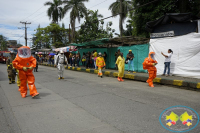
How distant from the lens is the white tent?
9234 mm

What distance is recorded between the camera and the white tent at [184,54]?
923cm

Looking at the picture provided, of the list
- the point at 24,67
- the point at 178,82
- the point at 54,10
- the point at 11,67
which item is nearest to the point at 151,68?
the point at 178,82

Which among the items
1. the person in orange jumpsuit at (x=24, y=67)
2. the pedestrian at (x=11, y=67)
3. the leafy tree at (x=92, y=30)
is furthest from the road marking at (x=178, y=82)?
the leafy tree at (x=92, y=30)

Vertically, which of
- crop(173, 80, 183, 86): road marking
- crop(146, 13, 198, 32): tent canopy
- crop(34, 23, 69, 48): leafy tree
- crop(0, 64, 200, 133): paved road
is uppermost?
crop(34, 23, 69, 48): leafy tree

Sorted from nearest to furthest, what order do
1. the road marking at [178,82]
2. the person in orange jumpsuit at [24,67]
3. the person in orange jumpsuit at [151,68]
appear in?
the person in orange jumpsuit at [24,67], the road marking at [178,82], the person in orange jumpsuit at [151,68]

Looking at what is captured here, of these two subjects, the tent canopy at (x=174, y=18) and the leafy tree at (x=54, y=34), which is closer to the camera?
the tent canopy at (x=174, y=18)

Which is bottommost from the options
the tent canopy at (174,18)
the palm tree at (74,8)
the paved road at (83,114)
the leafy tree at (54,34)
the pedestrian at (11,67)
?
the paved road at (83,114)

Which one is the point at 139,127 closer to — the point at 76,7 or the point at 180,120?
the point at 180,120

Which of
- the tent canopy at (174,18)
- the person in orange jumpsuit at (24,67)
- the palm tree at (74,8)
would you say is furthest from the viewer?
the palm tree at (74,8)

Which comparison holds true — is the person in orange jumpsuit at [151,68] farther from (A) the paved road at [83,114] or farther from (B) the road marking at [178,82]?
(A) the paved road at [83,114]

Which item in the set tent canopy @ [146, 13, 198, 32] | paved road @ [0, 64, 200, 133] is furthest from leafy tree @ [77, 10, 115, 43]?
paved road @ [0, 64, 200, 133]

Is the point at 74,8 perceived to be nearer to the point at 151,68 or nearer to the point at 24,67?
the point at 151,68

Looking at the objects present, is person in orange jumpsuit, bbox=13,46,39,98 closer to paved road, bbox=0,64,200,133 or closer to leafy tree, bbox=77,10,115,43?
paved road, bbox=0,64,200,133

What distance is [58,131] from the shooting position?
3359 mm
